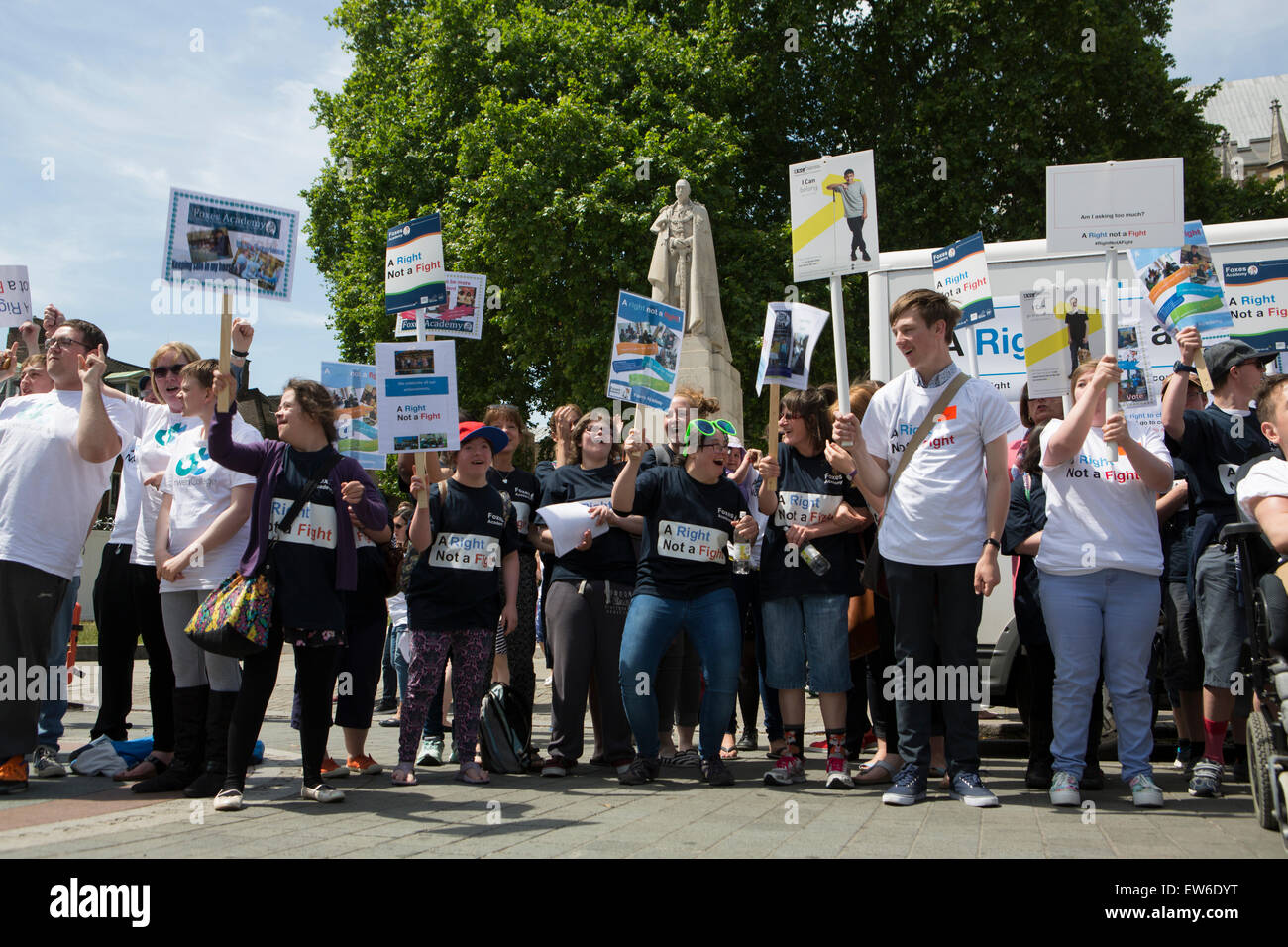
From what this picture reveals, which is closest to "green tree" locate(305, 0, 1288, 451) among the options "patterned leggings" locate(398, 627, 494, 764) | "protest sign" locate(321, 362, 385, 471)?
"protest sign" locate(321, 362, 385, 471)

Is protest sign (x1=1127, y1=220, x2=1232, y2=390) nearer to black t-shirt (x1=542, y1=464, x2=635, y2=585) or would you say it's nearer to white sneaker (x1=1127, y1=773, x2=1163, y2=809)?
white sneaker (x1=1127, y1=773, x2=1163, y2=809)

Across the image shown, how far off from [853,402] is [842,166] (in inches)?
53.7

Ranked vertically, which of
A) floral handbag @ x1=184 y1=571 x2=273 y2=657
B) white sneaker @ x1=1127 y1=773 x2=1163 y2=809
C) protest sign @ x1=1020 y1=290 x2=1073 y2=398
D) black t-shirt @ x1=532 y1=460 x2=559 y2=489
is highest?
protest sign @ x1=1020 y1=290 x2=1073 y2=398

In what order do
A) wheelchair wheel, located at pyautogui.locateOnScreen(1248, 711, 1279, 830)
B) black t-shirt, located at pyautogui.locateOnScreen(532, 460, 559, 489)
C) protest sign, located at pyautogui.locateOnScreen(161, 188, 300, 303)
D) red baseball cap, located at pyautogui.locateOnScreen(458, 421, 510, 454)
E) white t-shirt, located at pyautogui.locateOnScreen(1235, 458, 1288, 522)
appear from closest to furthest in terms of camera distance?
1. white t-shirt, located at pyautogui.locateOnScreen(1235, 458, 1288, 522)
2. wheelchair wheel, located at pyautogui.locateOnScreen(1248, 711, 1279, 830)
3. protest sign, located at pyautogui.locateOnScreen(161, 188, 300, 303)
4. red baseball cap, located at pyautogui.locateOnScreen(458, 421, 510, 454)
5. black t-shirt, located at pyautogui.locateOnScreen(532, 460, 559, 489)

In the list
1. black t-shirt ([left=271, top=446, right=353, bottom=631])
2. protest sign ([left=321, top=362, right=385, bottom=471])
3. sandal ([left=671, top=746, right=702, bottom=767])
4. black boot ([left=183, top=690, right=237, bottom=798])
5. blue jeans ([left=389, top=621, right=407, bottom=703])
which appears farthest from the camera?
blue jeans ([left=389, top=621, right=407, bottom=703])

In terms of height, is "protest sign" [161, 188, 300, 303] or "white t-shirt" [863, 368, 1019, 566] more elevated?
"protest sign" [161, 188, 300, 303]

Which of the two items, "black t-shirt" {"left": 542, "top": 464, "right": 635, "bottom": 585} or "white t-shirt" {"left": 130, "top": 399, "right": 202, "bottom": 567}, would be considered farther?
"black t-shirt" {"left": 542, "top": 464, "right": 635, "bottom": 585}

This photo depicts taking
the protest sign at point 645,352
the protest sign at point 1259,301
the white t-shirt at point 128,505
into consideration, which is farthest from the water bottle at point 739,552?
the protest sign at point 1259,301

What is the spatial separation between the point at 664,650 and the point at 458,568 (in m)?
1.16

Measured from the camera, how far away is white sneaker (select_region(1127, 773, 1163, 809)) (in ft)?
16.3

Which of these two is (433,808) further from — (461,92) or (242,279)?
(461,92)

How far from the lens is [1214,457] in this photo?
5688 mm

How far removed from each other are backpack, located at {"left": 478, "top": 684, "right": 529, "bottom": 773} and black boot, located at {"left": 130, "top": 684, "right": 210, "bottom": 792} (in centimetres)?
144

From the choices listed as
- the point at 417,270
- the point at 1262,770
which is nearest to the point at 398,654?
the point at 417,270
